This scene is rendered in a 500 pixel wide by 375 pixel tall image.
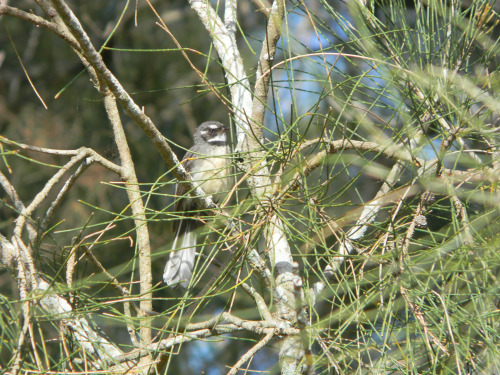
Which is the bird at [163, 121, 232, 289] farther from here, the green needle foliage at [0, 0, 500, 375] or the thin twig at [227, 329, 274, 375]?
the thin twig at [227, 329, 274, 375]

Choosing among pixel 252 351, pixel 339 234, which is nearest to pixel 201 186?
pixel 339 234

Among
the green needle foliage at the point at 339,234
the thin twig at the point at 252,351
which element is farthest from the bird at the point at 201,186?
the thin twig at the point at 252,351

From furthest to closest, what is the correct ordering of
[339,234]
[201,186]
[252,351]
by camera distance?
[201,186]
[339,234]
[252,351]

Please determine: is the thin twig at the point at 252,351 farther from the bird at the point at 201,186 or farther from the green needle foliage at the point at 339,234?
the bird at the point at 201,186

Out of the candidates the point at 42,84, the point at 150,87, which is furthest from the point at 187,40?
the point at 42,84

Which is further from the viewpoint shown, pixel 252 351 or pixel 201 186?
pixel 201 186

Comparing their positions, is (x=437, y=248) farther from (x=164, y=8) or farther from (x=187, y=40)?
(x=164, y=8)

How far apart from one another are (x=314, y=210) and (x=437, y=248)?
1.82 ft

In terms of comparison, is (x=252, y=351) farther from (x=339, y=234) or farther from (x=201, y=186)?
(x=201, y=186)

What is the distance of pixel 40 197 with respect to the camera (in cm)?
293

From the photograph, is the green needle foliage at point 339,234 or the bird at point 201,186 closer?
Answer: the green needle foliage at point 339,234

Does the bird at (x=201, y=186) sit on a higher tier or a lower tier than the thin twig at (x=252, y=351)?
lower

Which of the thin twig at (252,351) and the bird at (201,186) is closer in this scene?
the thin twig at (252,351)

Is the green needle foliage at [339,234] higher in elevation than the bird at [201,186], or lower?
higher
